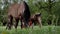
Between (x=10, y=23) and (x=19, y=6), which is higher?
(x=19, y=6)

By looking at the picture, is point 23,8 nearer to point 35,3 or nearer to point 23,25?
point 23,25

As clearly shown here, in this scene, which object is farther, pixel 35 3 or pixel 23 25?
pixel 35 3

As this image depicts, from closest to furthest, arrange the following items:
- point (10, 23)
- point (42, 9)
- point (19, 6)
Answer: point (19, 6)
point (10, 23)
point (42, 9)

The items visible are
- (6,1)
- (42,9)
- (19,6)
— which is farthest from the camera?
(6,1)

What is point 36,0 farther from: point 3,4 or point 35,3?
point 3,4

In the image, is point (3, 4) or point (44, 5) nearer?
point (44, 5)

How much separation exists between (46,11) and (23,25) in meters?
14.6

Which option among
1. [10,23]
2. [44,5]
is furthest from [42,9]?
[10,23]

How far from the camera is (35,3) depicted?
2472 centimetres

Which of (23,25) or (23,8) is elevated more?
(23,8)

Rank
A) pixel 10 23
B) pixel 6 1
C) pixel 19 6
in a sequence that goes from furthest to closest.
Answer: pixel 6 1, pixel 10 23, pixel 19 6

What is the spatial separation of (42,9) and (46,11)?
2.78ft

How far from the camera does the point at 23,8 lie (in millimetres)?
10453

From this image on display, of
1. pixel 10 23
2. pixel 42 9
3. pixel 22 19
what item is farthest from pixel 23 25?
pixel 42 9
